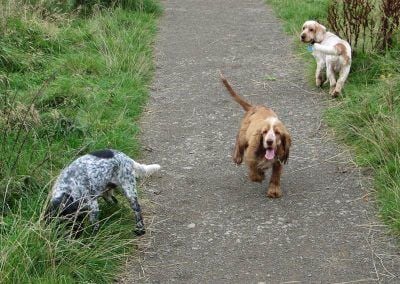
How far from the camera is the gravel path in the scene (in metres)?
3.90

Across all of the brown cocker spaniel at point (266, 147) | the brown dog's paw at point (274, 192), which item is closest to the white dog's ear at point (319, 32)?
the brown cocker spaniel at point (266, 147)

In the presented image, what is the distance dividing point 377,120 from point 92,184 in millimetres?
2688

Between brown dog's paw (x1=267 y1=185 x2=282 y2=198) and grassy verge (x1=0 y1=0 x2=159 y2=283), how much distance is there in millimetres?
1088

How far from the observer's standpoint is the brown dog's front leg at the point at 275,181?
475 cm

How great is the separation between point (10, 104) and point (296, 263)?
263 cm

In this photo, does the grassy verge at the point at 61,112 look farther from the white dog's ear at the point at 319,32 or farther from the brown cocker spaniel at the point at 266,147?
the white dog's ear at the point at 319,32

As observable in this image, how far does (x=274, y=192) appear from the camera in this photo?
15.6 feet

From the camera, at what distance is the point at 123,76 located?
7309 millimetres

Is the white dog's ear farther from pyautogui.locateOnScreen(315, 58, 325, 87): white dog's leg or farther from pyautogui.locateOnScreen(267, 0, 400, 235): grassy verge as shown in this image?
pyautogui.locateOnScreen(267, 0, 400, 235): grassy verge

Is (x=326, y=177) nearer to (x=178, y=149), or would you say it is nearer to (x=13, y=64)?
(x=178, y=149)

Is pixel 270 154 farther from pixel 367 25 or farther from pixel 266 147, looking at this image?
pixel 367 25

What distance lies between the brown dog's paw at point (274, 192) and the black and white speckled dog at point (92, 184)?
1.06 meters

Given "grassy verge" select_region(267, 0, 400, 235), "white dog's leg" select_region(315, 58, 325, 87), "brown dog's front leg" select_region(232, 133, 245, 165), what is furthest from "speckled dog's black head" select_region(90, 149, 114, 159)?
"white dog's leg" select_region(315, 58, 325, 87)

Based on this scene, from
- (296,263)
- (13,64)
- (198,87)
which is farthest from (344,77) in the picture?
(13,64)
